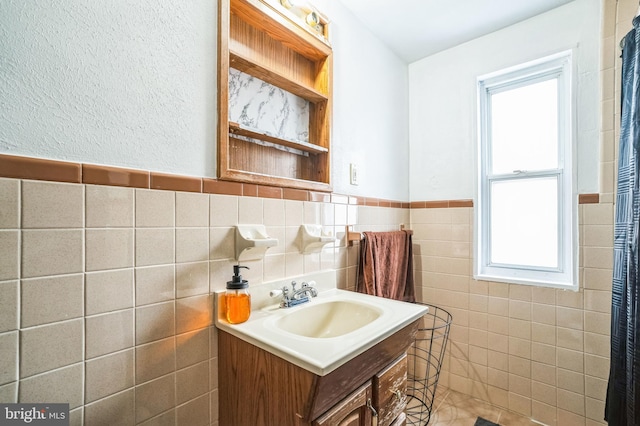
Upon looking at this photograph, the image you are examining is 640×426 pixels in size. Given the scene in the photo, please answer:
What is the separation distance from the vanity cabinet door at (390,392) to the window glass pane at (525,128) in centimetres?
152

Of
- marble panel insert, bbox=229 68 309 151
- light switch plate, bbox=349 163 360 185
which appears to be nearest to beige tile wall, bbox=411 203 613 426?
light switch plate, bbox=349 163 360 185

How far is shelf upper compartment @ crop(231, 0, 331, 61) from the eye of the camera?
1.12 meters


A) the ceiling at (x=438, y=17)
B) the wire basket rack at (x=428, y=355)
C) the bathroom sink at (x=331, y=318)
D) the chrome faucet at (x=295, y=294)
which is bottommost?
the wire basket rack at (x=428, y=355)

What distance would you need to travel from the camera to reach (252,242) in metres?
0.98

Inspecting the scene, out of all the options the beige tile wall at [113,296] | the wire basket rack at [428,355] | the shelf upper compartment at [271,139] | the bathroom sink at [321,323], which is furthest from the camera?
the wire basket rack at [428,355]

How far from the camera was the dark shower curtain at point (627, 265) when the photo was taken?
3.84 ft

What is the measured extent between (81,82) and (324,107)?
99 centimetres

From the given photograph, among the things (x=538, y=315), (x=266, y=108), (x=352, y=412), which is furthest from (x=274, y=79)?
(x=538, y=315)

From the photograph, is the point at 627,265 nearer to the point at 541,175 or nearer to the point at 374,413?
the point at 541,175

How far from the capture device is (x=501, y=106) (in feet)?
6.24

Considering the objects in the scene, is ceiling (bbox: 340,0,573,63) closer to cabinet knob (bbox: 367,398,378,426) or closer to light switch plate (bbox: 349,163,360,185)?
light switch plate (bbox: 349,163,360,185)

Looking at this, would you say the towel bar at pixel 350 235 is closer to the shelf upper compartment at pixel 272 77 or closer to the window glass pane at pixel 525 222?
the shelf upper compartment at pixel 272 77

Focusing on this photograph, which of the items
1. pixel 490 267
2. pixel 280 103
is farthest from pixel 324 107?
pixel 490 267

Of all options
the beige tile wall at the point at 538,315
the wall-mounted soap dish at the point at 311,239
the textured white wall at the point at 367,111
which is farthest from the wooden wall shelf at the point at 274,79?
the beige tile wall at the point at 538,315
